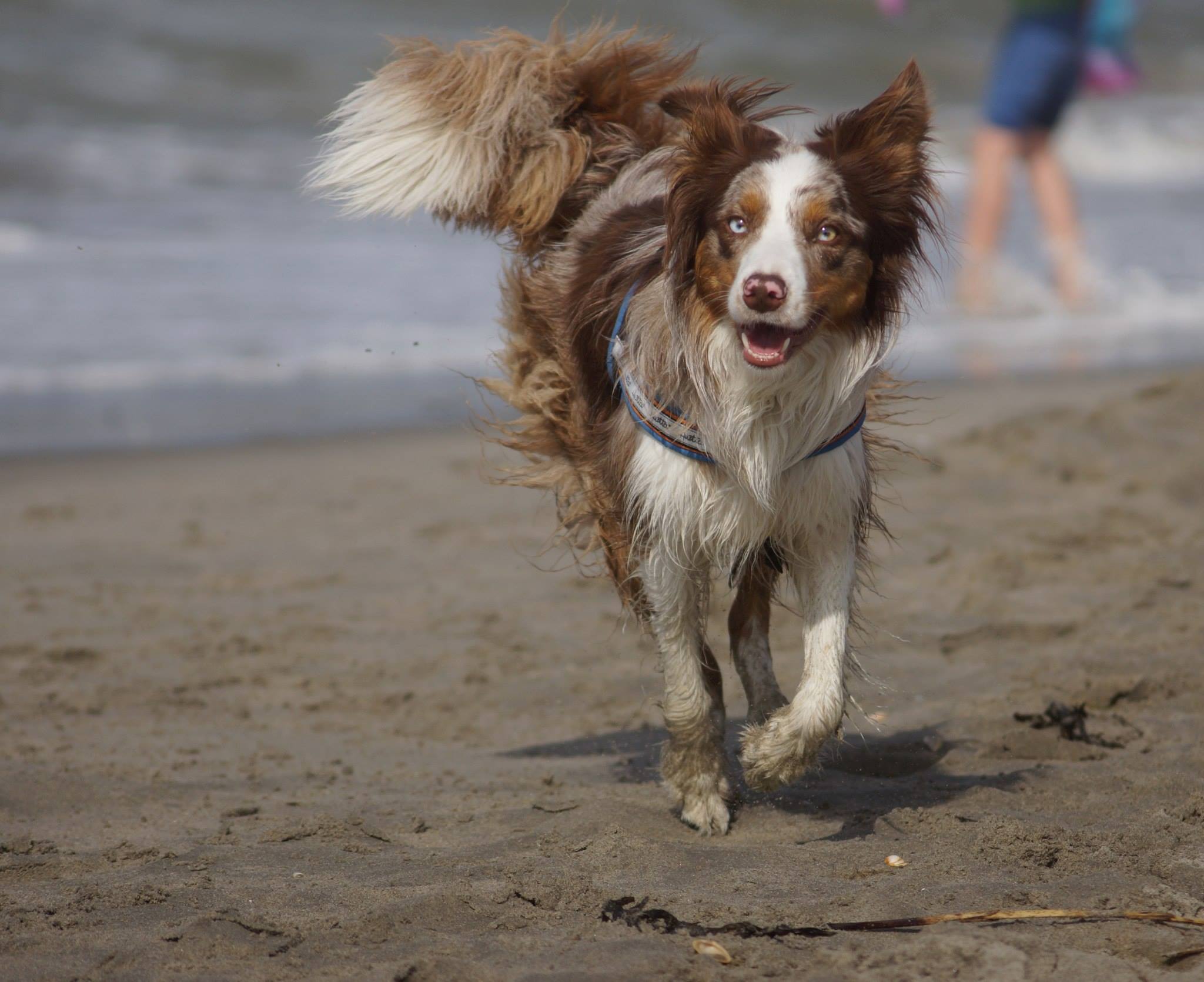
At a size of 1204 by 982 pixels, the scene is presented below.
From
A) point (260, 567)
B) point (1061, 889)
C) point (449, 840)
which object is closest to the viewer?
point (1061, 889)

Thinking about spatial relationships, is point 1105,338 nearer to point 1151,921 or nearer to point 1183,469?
point 1183,469

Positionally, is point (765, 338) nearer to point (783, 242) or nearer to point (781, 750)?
point (783, 242)

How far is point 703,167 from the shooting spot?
3143 millimetres

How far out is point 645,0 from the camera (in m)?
19.9

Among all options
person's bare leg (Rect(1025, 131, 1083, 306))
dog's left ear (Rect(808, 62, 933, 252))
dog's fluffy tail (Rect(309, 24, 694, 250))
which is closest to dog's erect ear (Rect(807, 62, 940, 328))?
dog's left ear (Rect(808, 62, 933, 252))

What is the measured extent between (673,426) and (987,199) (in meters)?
7.60

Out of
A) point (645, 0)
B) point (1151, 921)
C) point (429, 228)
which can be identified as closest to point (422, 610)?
point (1151, 921)

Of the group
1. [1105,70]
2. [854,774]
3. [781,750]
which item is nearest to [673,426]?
[781,750]

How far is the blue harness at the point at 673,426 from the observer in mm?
3303

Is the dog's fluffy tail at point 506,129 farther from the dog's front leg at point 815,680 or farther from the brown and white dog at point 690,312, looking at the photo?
the dog's front leg at point 815,680

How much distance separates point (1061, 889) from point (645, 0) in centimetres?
1871

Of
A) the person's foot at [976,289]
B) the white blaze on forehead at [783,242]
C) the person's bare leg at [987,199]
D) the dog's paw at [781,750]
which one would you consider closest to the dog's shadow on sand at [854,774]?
the dog's paw at [781,750]

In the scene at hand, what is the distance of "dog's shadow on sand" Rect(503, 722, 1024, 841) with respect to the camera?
361 cm

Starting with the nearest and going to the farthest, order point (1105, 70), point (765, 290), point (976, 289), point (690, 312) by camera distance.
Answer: point (765, 290) → point (690, 312) → point (976, 289) → point (1105, 70)
